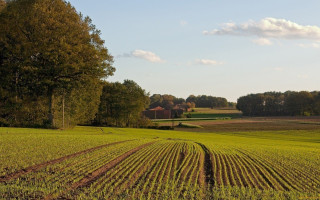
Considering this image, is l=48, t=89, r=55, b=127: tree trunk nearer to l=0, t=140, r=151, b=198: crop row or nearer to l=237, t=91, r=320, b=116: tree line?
l=0, t=140, r=151, b=198: crop row

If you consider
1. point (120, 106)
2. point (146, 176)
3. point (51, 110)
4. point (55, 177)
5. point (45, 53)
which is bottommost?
point (146, 176)

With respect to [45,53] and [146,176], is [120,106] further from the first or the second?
[146,176]

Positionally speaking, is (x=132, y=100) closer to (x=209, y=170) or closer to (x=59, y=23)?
(x=59, y=23)

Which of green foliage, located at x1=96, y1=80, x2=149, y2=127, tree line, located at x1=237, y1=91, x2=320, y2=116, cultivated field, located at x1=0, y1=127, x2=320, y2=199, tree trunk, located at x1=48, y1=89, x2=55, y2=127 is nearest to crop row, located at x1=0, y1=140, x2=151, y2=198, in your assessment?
cultivated field, located at x1=0, y1=127, x2=320, y2=199

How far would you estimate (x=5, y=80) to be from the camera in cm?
4172

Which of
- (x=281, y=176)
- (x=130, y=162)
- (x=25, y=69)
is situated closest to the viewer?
(x=281, y=176)

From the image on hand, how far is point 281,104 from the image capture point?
6496 inches

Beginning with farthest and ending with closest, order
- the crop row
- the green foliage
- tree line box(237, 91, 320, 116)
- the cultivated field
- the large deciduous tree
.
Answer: tree line box(237, 91, 320, 116)
the green foliage
the large deciduous tree
the cultivated field
the crop row

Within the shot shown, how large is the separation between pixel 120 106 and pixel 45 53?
151 ft

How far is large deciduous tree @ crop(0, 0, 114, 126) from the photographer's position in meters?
39.8

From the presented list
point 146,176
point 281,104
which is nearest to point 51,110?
point 146,176

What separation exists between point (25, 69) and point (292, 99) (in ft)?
463

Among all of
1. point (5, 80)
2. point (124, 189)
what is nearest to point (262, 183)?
point (124, 189)

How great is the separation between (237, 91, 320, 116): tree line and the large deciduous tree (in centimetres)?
12376
